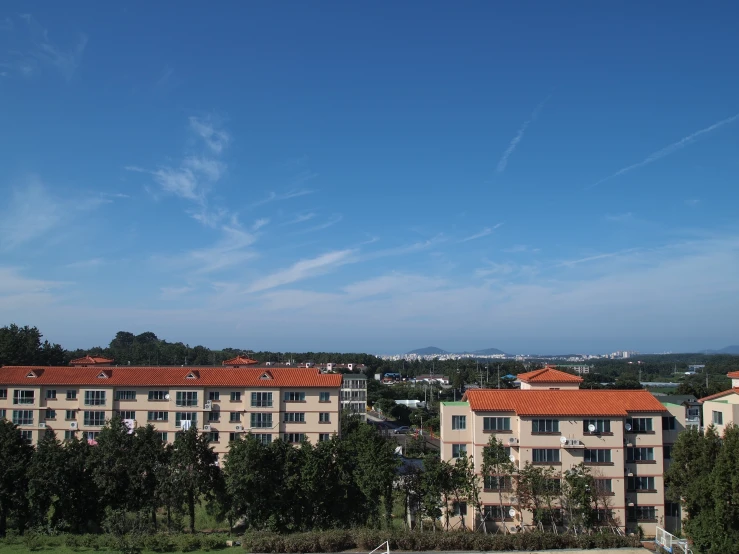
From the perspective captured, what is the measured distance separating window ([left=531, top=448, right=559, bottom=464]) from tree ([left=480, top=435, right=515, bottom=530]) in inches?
37.8

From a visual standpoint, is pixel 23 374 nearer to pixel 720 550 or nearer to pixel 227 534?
pixel 227 534

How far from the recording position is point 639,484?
64.5 ft

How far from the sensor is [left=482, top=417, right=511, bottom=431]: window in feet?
65.8

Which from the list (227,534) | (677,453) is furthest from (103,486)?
(677,453)

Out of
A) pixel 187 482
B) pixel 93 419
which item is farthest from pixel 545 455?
pixel 93 419

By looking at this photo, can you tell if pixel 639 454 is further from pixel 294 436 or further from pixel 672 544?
pixel 294 436

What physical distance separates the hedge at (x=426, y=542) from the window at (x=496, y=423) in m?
3.55

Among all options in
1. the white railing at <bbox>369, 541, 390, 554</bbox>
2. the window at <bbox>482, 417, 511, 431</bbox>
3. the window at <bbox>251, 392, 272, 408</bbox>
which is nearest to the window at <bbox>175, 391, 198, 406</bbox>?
the window at <bbox>251, 392, 272, 408</bbox>

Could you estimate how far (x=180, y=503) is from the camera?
19.7 metres

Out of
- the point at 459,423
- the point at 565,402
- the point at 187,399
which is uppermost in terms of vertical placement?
the point at 565,402

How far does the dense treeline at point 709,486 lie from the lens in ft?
51.5

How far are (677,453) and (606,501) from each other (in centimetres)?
299

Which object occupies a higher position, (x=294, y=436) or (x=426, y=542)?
(x=294, y=436)

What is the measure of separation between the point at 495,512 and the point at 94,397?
1968 cm
